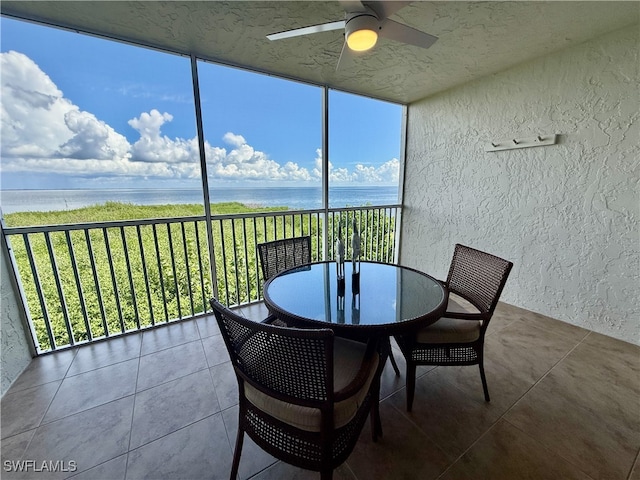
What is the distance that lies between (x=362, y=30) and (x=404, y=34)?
0.33m

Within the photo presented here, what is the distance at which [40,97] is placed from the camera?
1.92 metres

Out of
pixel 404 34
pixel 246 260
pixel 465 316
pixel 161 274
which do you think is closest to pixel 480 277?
pixel 465 316

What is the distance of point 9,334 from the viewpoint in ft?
5.83

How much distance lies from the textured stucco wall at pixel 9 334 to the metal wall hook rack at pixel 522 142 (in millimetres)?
4451

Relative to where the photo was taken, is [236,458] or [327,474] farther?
[236,458]

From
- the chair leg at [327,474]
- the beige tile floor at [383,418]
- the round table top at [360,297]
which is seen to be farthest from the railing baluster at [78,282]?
the chair leg at [327,474]

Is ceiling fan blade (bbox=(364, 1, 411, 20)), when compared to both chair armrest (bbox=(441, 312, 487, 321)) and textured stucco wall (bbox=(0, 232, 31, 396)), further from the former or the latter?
textured stucco wall (bbox=(0, 232, 31, 396))

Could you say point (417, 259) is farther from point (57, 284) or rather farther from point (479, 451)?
point (57, 284)

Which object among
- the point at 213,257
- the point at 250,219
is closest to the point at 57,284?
the point at 213,257

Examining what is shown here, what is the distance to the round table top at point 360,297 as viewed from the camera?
1.18 m

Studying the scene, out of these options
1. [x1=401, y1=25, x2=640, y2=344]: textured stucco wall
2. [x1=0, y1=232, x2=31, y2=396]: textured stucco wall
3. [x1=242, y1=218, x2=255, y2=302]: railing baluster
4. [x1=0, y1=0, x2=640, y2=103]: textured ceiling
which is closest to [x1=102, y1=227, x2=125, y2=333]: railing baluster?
[x1=0, y1=232, x2=31, y2=396]: textured stucco wall

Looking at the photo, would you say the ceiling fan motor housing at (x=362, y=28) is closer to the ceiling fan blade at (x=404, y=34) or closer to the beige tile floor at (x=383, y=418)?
the ceiling fan blade at (x=404, y=34)

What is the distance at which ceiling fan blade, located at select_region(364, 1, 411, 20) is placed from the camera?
1.24 metres

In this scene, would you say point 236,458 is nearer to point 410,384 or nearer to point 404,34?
point 410,384
